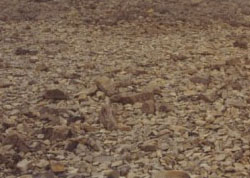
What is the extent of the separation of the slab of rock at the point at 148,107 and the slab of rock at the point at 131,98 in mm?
212

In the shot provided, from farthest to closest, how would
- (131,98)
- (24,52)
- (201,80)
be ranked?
(24,52) → (201,80) → (131,98)

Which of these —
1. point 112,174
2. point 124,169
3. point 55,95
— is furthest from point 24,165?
point 55,95

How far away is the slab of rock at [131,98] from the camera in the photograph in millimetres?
7996

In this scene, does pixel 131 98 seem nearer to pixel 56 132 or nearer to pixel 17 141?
pixel 56 132

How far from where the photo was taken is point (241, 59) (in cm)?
1002

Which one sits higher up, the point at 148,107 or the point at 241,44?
the point at 241,44

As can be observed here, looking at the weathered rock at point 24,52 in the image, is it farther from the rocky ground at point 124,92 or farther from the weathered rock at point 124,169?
the weathered rock at point 124,169

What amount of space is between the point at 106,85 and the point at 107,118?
1207mm

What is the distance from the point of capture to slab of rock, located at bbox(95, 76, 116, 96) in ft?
27.1

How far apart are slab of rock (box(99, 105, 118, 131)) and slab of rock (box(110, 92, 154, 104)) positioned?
0.42m

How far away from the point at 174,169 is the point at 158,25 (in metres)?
6.68

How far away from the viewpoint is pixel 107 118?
7297 millimetres

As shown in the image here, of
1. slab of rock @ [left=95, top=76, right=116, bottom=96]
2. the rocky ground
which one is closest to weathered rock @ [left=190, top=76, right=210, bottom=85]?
the rocky ground

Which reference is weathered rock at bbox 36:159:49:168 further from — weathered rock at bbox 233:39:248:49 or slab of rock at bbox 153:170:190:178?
weathered rock at bbox 233:39:248:49
